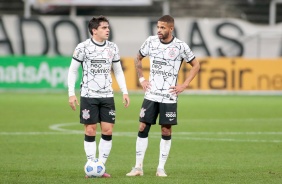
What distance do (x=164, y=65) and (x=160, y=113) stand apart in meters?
0.66

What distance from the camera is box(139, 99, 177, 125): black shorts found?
40.2ft

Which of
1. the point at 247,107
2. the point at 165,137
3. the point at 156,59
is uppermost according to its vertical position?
the point at 156,59

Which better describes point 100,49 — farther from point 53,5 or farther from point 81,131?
point 53,5

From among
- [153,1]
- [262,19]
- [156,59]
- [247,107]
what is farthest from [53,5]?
[156,59]

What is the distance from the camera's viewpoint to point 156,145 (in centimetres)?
1669

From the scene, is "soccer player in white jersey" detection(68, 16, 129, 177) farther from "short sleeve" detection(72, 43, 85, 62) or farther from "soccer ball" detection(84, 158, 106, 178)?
"soccer ball" detection(84, 158, 106, 178)

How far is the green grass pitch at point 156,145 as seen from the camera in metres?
12.0

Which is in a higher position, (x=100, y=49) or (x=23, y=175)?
(x=100, y=49)

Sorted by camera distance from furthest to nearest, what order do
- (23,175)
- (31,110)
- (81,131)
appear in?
1. (31,110)
2. (81,131)
3. (23,175)

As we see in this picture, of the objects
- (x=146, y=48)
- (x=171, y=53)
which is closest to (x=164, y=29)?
(x=171, y=53)

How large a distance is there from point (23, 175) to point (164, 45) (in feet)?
8.47

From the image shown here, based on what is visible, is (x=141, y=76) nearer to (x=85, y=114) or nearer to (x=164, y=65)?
(x=164, y=65)

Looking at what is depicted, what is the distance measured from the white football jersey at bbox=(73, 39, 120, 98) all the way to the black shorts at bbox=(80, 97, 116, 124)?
7cm

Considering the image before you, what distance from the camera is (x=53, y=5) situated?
42.6 metres
